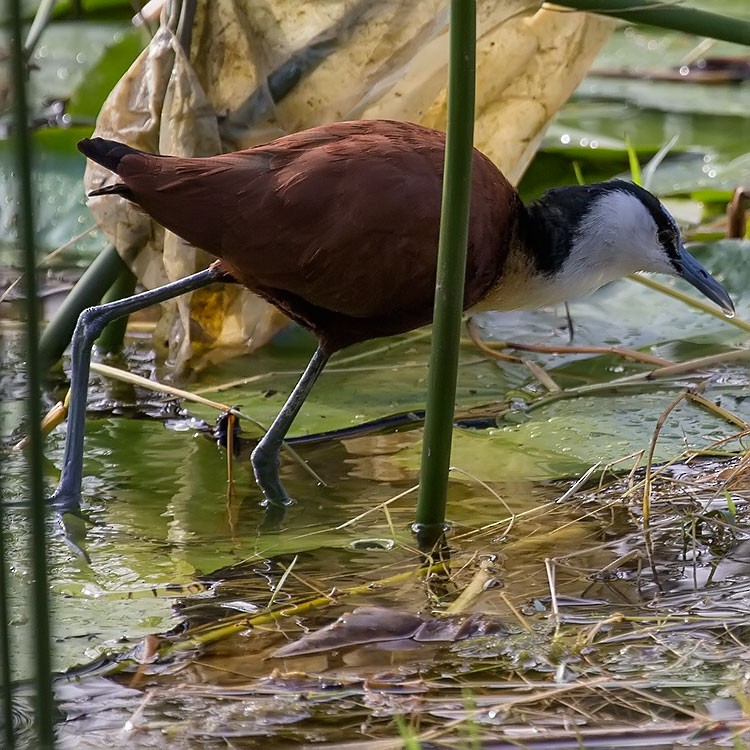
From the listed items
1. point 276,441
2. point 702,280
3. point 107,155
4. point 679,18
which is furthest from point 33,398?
point 702,280

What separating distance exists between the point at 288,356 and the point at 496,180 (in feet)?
3.64

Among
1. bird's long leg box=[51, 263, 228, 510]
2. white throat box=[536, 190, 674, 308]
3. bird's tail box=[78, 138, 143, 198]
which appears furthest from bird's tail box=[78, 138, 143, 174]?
white throat box=[536, 190, 674, 308]

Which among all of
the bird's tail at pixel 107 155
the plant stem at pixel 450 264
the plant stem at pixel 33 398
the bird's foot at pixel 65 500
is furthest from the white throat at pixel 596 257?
the plant stem at pixel 33 398

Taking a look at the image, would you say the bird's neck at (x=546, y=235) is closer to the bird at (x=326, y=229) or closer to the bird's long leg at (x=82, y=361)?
the bird at (x=326, y=229)

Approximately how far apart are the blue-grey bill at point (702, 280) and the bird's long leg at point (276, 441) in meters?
1.02

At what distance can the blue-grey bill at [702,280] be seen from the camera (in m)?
3.33

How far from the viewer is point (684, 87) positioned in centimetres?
629

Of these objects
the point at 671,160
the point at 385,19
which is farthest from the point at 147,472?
the point at 671,160

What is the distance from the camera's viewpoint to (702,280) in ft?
11.0

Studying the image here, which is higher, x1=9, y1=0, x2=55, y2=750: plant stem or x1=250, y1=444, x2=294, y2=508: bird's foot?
x1=9, y1=0, x2=55, y2=750: plant stem

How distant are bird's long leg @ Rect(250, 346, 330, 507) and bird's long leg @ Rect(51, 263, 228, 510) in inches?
11.9

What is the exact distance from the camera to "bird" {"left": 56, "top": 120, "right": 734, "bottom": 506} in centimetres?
272

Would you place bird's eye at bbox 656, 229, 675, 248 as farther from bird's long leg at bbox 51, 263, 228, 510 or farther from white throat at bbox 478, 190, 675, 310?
bird's long leg at bbox 51, 263, 228, 510

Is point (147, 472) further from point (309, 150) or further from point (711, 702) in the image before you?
point (711, 702)
